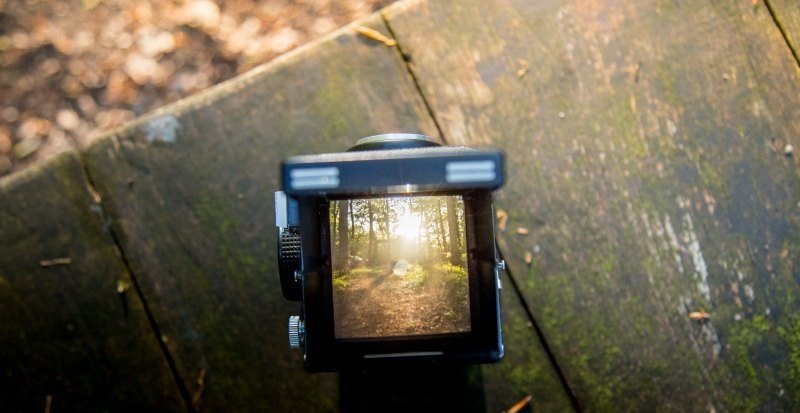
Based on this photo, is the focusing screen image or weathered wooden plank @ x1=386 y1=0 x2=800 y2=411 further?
weathered wooden plank @ x1=386 y1=0 x2=800 y2=411

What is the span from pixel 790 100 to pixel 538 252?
1.21 meters

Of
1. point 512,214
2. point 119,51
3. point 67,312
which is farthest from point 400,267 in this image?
point 119,51

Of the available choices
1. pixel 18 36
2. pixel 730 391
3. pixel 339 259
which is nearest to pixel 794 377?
pixel 730 391

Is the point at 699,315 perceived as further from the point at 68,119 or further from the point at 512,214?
the point at 68,119

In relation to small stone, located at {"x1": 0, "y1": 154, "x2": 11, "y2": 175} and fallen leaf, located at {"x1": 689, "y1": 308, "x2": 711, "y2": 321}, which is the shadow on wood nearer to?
fallen leaf, located at {"x1": 689, "y1": 308, "x2": 711, "y2": 321}

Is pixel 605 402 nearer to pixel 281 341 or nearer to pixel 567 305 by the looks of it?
pixel 567 305

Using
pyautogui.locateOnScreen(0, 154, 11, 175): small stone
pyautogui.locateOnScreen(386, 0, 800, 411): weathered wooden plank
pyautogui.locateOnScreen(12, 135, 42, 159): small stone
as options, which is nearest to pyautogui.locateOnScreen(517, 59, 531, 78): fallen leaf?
pyautogui.locateOnScreen(386, 0, 800, 411): weathered wooden plank

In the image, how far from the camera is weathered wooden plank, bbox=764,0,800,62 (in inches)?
82.1

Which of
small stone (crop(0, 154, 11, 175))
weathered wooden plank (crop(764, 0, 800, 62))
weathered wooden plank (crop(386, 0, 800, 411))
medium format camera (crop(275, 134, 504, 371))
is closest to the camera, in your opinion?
medium format camera (crop(275, 134, 504, 371))

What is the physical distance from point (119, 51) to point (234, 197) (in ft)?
3.06

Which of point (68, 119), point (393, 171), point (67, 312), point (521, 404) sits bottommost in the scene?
point (521, 404)

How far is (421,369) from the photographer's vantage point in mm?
1994

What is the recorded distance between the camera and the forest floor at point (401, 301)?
124cm

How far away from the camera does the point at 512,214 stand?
6.72 feet
